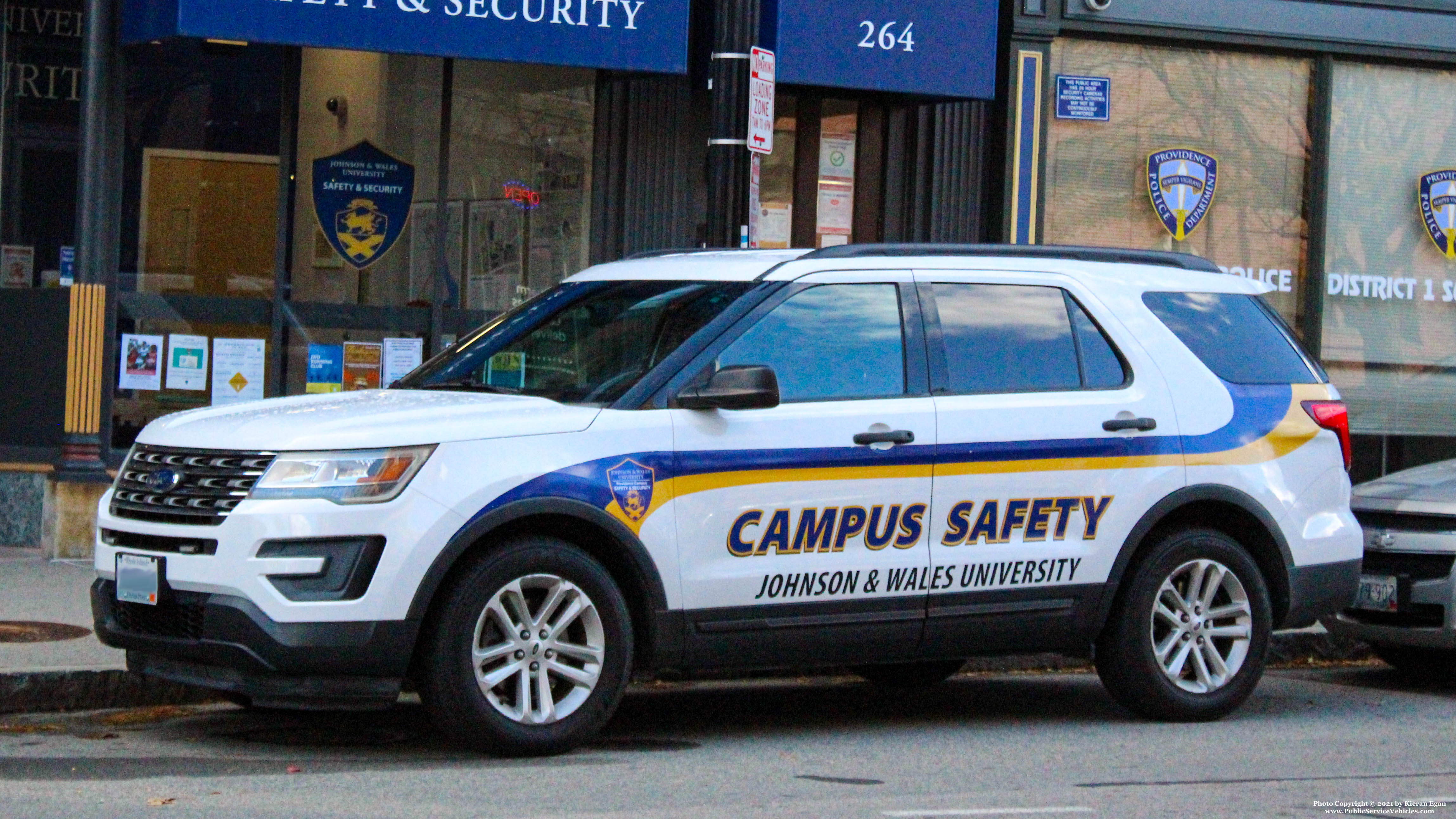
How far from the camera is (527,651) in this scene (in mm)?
6559

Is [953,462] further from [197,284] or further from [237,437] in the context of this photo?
[197,284]

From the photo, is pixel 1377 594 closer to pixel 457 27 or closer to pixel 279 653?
pixel 279 653

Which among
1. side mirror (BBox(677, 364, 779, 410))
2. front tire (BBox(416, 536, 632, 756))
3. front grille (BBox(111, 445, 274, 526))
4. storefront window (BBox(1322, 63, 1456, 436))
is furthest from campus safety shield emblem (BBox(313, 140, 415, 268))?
storefront window (BBox(1322, 63, 1456, 436))

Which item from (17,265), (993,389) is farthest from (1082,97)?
(17,265)

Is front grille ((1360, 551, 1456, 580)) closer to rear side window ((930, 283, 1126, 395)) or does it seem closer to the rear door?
the rear door

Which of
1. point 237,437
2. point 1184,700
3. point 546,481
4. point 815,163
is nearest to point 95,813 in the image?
point 237,437

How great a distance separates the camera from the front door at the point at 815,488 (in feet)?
22.5

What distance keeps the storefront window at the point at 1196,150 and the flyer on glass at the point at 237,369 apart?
19.5 feet

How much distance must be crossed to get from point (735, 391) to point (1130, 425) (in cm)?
184

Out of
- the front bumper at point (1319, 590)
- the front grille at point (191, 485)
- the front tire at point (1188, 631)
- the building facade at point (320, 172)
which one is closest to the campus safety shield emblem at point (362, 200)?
the building facade at point (320, 172)

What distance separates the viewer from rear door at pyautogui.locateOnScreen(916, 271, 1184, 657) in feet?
24.0

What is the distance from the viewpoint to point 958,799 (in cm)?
612

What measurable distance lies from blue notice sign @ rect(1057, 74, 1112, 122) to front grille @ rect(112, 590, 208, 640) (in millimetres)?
9374

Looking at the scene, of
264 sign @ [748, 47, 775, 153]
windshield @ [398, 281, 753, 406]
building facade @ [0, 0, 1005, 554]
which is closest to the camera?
windshield @ [398, 281, 753, 406]
